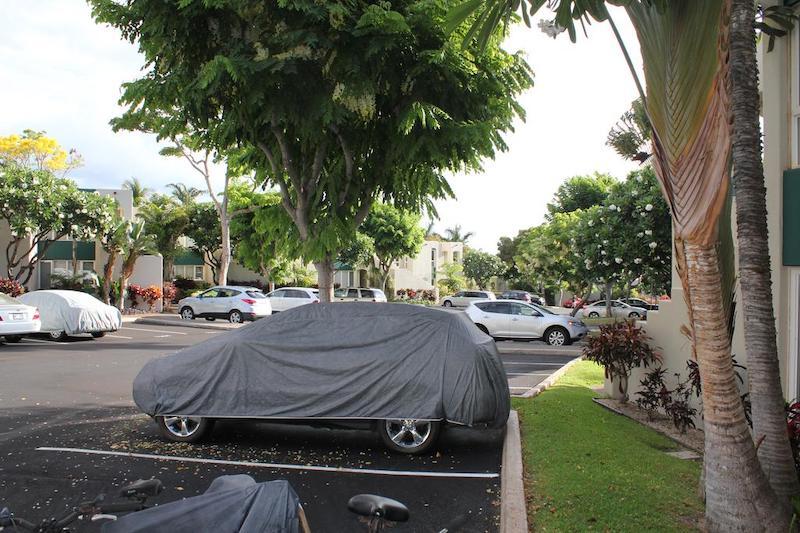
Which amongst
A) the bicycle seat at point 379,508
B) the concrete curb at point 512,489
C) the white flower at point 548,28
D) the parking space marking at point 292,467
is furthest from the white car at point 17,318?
the bicycle seat at point 379,508

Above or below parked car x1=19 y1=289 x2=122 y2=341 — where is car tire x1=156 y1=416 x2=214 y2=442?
below

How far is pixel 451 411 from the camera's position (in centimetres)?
662

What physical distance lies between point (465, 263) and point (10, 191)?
49065mm

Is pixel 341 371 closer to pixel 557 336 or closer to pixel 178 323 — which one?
pixel 557 336

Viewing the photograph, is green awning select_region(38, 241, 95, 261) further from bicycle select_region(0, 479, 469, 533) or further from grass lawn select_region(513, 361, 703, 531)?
bicycle select_region(0, 479, 469, 533)

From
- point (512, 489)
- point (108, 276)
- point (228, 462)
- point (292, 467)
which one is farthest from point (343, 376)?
point (108, 276)

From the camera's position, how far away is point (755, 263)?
14.1 feet

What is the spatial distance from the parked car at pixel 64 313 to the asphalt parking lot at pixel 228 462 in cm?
868

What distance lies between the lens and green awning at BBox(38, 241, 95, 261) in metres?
31.6

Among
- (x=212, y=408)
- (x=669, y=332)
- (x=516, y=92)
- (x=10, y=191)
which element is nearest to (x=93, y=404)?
(x=212, y=408)

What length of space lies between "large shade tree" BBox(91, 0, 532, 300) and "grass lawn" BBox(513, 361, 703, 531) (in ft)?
12.8

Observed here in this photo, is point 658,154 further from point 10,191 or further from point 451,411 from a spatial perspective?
point 10,191

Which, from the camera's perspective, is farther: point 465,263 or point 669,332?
point 465,263

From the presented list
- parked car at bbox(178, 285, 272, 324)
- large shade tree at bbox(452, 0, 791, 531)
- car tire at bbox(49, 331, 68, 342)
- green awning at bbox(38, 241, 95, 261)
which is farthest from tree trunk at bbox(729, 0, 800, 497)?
green awning at bbox(38, 241, 95, 261)
